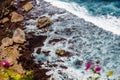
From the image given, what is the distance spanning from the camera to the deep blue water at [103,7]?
8.79 metres

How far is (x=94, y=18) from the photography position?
8.76 metres

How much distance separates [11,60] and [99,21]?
259 centimetres

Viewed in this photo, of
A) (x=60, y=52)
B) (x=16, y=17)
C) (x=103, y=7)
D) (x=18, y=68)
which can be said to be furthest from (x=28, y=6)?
(x=18, y=68)

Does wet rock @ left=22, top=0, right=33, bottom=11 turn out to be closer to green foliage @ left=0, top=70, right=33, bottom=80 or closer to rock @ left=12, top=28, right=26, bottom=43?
rock @ left=12, top=28, right=26, bottom=43

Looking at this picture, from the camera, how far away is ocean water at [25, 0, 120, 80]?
7.07 metres

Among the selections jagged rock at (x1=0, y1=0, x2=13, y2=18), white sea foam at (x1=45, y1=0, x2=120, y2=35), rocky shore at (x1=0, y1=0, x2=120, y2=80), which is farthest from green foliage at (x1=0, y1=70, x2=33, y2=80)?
jagged rock at (x1=0, y1=0, x2=13, y2=18)

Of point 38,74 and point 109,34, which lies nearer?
point 38,74

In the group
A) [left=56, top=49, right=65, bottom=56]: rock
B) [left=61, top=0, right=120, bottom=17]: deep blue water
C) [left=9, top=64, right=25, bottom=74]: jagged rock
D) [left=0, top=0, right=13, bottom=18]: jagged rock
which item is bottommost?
[left=9, top=64, right=25, bottom=74]: jagged rock

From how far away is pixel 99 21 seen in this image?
8.57 m

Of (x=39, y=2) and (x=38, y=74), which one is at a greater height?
(x=39, y=2)

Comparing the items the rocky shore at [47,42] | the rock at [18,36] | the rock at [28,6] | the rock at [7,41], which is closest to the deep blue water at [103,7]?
the rocky shore at [47,42]

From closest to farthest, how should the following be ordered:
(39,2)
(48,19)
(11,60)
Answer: (11,60), (48,19), (39,2)

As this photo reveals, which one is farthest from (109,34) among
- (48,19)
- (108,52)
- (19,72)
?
(19,72)

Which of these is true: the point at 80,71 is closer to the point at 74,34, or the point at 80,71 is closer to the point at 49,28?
the point at 74,34
